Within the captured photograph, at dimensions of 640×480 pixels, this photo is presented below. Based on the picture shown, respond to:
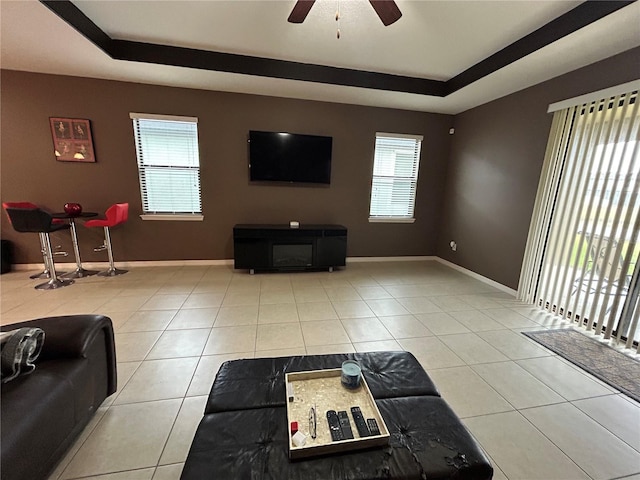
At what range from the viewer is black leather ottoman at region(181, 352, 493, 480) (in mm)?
888

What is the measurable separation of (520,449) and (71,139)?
5715 millimetres

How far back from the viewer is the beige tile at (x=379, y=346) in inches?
89.5

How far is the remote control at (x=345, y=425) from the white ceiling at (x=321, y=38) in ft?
9.68

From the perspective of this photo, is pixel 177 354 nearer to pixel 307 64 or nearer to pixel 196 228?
pixel 196 228

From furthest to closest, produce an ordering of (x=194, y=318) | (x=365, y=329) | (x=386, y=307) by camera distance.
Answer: (x=386, y=307)
(x=194, y=318)
(x=365, y=329)

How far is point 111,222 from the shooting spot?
143 inches

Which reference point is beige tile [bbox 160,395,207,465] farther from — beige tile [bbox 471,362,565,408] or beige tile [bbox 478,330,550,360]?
beige tile [bbox 478,330,550,360]

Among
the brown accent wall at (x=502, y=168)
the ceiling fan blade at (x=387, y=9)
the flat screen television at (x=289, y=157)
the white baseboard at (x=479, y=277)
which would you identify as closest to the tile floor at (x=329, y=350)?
the white baseboard at (x=479, y=277)

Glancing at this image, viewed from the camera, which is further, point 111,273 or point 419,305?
point 111,273

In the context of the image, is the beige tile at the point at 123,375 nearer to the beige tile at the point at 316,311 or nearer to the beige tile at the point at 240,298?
the beige tile at the point at 240,298

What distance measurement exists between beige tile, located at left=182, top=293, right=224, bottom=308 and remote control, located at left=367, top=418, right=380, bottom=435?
235cm

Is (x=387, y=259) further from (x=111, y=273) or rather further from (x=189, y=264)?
(x=111, y=273)

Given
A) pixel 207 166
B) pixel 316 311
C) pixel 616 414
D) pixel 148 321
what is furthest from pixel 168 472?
pixel 207 166

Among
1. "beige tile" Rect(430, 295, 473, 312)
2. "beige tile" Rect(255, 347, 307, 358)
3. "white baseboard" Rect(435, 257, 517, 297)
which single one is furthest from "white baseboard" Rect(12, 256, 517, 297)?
"beige tile" Rect(255, 347, 307, 358)
